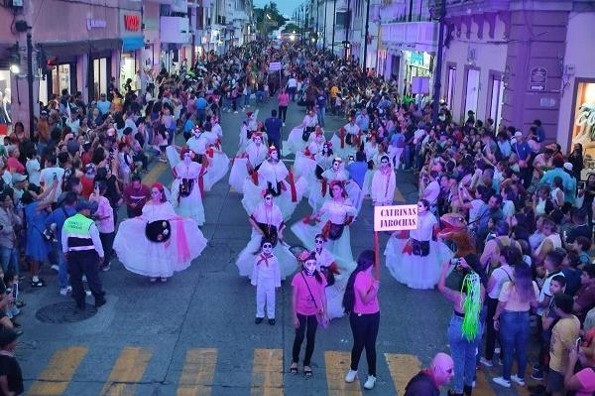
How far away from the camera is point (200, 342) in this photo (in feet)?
32.3

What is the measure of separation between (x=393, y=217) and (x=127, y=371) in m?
3.53

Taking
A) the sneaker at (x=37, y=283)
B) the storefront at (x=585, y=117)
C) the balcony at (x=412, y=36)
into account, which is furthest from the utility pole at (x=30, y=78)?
the balcony at (x=412, y=36)

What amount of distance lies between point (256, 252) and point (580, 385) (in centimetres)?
588

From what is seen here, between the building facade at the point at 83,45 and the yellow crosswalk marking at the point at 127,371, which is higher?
the building facade at the point at 83,45

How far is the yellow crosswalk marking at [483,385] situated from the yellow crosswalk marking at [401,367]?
698 mm

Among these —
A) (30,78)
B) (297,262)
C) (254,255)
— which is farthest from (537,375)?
(30,78)

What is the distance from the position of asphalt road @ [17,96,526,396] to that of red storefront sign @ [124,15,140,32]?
26.1m

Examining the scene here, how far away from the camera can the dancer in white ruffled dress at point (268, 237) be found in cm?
1166

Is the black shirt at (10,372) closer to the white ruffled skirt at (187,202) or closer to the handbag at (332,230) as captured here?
the handbag at (332,230)

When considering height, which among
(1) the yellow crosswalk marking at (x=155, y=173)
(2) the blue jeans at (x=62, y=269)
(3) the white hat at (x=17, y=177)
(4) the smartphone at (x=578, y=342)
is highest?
(3) the white hat at (x=17, y=177)

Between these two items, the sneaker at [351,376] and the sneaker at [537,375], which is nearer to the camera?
the sneaker at [351,376]

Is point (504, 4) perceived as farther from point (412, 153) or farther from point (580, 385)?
point (580, 385)

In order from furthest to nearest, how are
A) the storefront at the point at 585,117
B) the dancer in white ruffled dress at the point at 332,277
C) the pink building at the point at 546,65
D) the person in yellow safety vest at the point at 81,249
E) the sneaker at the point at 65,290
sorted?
the pink building at the point at 546,65
the storefront at the point at 585,117
the sneaker at the point at 65,290
the person in yellow safety vest at the point at 81,249
the dancer in white ruffled dress at the point at 332,277

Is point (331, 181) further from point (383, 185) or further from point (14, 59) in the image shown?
point (14, 59)
